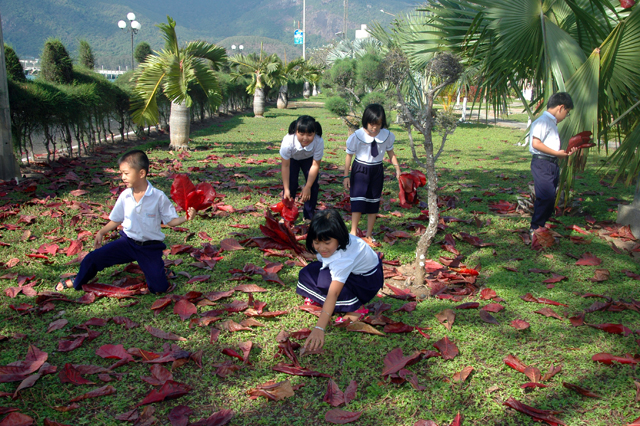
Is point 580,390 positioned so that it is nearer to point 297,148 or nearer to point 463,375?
point 463,375

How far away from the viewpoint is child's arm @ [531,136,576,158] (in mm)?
4401

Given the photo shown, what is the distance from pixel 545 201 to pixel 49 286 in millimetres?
4513

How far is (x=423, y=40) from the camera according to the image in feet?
18.7

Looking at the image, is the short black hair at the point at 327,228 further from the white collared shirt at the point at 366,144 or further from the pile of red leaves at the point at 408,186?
the pile of red leaves at the point at 408,186

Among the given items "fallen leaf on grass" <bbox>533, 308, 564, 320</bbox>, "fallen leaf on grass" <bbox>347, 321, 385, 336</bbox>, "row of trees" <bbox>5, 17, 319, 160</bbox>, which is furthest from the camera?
"row of trees" <bbox>5, 17, 319, 160</bbox>

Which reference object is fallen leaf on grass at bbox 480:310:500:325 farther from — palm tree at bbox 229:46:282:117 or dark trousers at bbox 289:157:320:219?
palm tree at bbox 229:46:282:117

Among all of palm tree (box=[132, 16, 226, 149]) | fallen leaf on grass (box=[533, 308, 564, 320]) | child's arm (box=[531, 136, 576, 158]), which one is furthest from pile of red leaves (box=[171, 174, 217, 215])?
palm tree (box=[132, 16, 226, 149])

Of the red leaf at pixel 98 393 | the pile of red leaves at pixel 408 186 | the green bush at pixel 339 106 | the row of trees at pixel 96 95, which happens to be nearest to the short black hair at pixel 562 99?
the pile of red leaves at pixel 408 186

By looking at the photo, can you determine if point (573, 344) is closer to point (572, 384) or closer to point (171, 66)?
point (572, 384)

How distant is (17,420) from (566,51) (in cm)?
546

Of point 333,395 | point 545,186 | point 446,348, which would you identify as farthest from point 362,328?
point 545,186

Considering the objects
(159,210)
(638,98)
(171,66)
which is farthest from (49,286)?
(171,66)

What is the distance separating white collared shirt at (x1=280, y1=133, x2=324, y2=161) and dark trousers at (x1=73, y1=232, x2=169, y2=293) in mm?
1893

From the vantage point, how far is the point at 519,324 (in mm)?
2961
